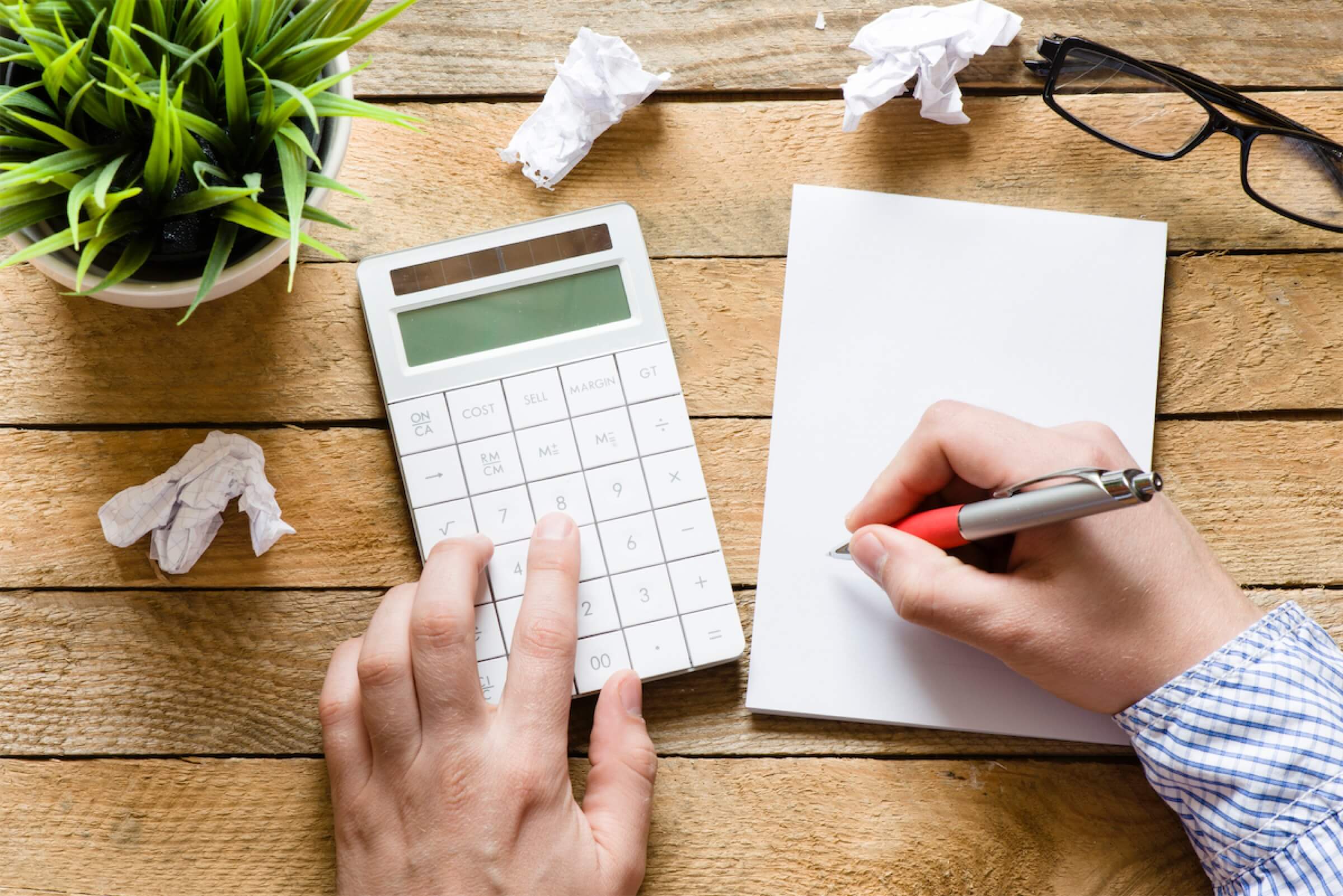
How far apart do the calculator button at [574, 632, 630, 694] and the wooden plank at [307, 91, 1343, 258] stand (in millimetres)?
304

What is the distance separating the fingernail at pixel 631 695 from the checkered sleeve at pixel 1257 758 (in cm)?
35

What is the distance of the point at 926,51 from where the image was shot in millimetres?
706

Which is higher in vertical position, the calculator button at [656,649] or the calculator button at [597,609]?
the calculator button at [597,609]

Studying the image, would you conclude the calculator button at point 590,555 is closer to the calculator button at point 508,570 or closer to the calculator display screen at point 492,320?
the calculator button at point 508,570

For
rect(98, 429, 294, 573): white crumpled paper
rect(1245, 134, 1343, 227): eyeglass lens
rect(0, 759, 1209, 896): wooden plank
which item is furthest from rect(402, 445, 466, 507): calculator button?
rect(1245, 134, 1343, 227): eyeglass lens

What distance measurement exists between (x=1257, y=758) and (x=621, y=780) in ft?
1.44

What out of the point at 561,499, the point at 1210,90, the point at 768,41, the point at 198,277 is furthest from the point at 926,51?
the point at 198,277

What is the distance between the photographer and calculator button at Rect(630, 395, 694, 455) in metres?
0.69

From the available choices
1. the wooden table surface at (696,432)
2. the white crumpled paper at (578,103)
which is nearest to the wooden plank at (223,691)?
the wooden table surface at (696,432)

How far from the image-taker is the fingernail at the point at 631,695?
664 millimetres

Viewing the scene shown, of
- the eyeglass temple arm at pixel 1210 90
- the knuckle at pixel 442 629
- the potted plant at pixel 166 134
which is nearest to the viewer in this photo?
the potted plant at pixel 166 134

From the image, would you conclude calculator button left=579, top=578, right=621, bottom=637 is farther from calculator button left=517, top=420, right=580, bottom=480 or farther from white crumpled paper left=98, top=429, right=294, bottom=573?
white crumpled paper left=98, top=429, right=294, bottom=573

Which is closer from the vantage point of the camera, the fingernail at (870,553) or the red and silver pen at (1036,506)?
the red and silver pen at (1036,506)

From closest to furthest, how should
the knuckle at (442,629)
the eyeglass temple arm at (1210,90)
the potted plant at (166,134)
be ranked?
the potted plant at (166,134) < the knuckle at (442,629) < the eyeglass temple arm at (1210,90)
